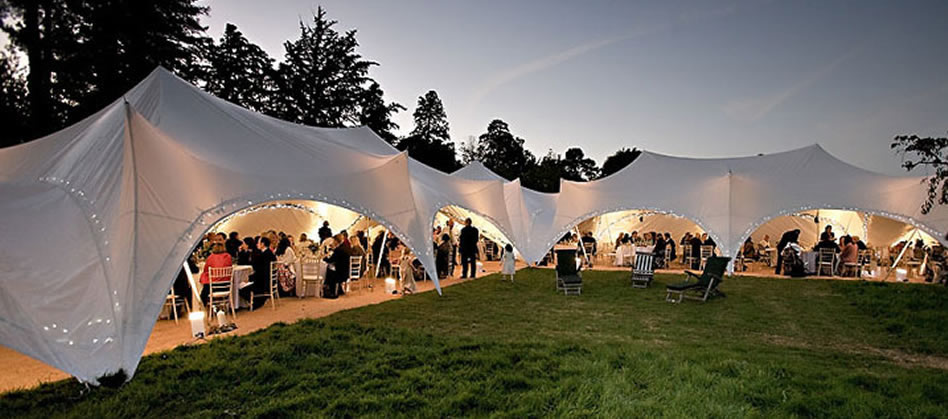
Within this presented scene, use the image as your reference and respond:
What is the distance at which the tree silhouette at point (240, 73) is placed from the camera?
2698cm

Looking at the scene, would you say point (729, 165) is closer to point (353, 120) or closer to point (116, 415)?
point (116, 415)

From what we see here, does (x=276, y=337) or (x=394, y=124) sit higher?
(x=394, y=124)

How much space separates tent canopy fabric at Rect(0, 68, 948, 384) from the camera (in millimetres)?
4152

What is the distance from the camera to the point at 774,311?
311 inches

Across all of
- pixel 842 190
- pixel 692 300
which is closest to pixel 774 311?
pixel 692 300

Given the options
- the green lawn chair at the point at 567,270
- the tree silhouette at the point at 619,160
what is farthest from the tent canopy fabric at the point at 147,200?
the tree silhouette at the point at 619,160

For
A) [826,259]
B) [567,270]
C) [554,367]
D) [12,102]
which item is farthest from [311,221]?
[826,259]

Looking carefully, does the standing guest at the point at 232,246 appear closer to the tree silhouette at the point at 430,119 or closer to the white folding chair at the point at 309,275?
the white folding chair at the point at 309,275

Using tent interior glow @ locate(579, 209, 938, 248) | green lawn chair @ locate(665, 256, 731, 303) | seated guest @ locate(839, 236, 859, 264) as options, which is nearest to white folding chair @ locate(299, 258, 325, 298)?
green lawn chair @ locate(665, 256, 731, 303)

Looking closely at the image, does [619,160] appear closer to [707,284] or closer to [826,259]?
[826,259]

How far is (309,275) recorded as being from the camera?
902cm

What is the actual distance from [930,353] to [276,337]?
8194mm

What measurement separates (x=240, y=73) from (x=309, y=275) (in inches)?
1004

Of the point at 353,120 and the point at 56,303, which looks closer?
the point at 56,303
